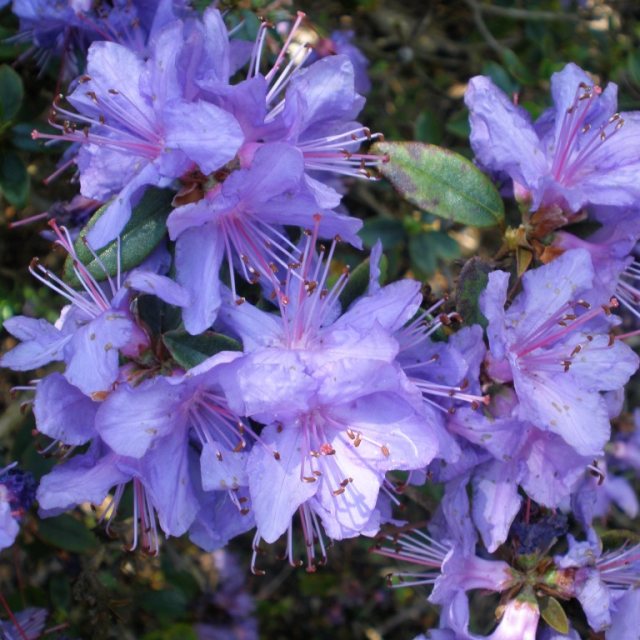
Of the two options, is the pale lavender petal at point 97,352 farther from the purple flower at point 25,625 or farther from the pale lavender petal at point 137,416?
the purple flower at point 25,625

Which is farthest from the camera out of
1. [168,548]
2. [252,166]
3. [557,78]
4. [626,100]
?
[168,548]

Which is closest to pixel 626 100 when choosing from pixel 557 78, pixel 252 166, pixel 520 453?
pixel 557 78

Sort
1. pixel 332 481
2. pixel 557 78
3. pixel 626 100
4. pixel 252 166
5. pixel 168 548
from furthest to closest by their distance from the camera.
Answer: pixel 168 548 < pixel 626 100 < pixel 557 78 < pixel 332 481 < pixel 252 166

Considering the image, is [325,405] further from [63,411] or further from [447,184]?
[447,184]

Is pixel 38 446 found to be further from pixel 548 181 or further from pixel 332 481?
pixel 548 181

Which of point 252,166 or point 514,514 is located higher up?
point 252,166

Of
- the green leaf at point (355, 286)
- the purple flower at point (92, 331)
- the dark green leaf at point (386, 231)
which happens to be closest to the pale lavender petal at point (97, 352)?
the purple flower at point (92, 331)

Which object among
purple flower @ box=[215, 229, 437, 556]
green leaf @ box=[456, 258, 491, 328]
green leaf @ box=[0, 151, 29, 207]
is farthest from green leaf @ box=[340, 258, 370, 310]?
green leaf @ box=[0, 151, 29, 207]
